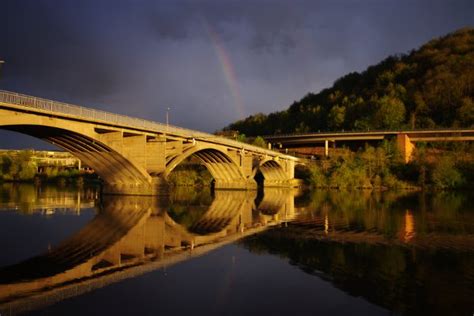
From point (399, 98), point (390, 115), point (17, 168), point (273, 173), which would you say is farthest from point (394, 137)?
point (17, 168)

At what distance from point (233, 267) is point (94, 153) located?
3525 centimetres

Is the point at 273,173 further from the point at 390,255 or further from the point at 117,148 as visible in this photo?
the point at 390,255

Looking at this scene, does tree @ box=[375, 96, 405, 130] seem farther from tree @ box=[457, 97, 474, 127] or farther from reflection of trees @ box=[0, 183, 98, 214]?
reflection of trees @ box=[0, 183, 98, 214]

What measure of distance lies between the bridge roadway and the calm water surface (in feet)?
252

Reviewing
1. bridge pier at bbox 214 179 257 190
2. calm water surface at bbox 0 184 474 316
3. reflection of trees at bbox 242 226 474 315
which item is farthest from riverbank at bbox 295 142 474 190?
reflection of trees at bbox 242 226 474 315

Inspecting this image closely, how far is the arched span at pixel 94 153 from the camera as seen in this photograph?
40344 millimetres

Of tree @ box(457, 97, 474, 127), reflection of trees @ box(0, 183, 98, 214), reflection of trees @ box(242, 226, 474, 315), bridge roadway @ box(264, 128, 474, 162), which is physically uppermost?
tree @ box(457, 97, 474, 127)

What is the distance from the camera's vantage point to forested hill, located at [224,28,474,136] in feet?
422

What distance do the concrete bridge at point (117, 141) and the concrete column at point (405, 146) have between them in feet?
147

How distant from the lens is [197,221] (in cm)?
3300

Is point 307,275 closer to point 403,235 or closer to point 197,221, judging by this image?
point 403,235

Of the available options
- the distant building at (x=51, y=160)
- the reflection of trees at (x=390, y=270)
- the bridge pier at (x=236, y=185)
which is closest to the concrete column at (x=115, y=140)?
the reflection of trees at (x=390, y=270)

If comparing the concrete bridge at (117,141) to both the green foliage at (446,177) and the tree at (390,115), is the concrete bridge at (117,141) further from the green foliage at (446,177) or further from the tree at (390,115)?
the tree at (390,115)

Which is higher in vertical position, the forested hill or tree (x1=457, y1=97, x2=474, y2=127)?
the forested hill
